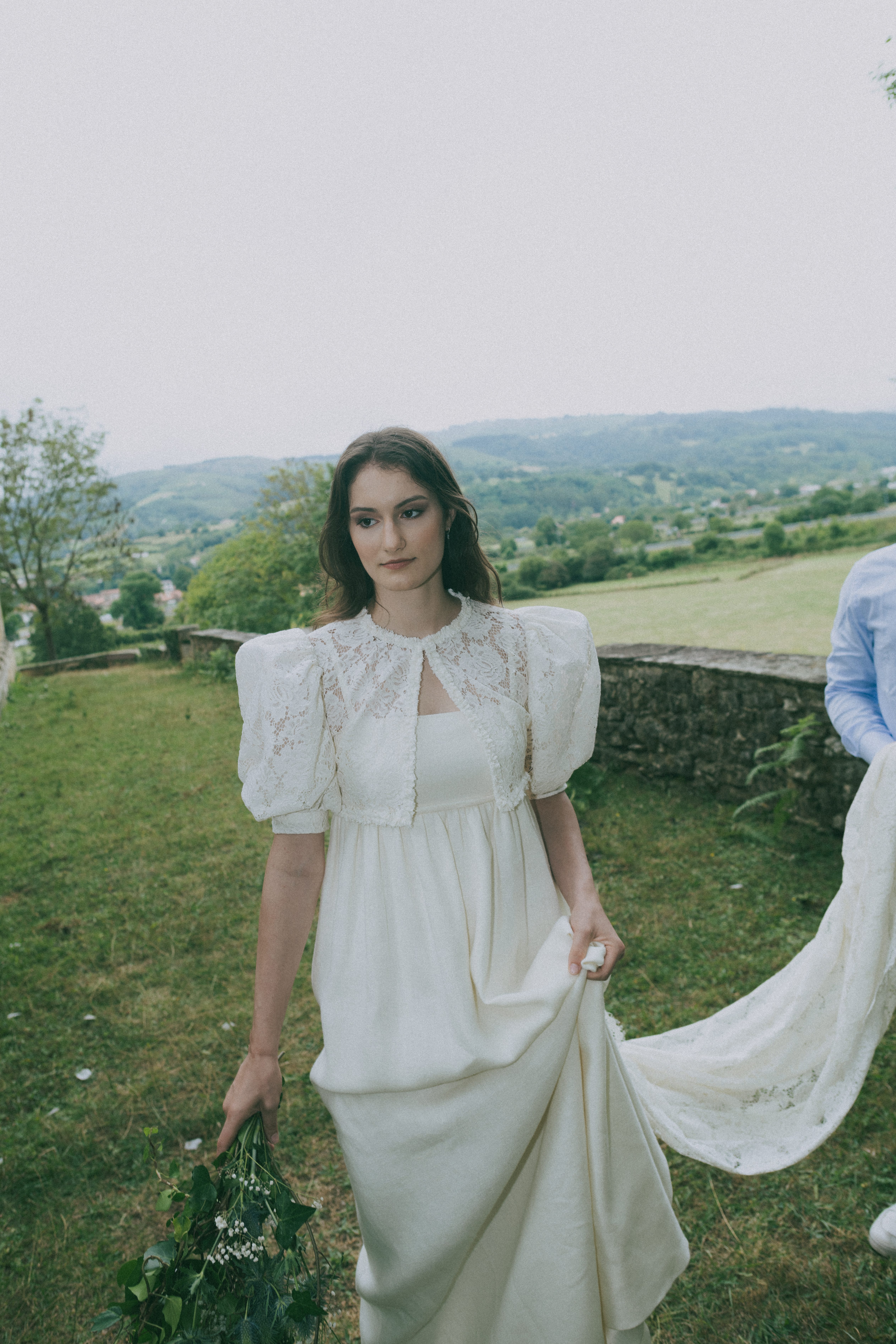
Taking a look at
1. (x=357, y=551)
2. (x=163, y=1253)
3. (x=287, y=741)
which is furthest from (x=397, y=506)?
(x=163, y=1253)

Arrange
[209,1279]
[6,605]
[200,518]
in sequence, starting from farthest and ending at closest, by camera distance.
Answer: [200,518] → [6,605] → [209,1279]

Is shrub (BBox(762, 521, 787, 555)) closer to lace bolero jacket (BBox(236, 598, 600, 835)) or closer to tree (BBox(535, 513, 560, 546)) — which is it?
→ tree (BBox(535, 513, 560, 546))

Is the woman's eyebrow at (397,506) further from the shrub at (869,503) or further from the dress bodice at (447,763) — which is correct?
the shrub at (869,503)

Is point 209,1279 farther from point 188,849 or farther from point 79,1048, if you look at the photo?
point 188,849

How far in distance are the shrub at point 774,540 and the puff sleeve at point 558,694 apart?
8.88m

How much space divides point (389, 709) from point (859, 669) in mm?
1529

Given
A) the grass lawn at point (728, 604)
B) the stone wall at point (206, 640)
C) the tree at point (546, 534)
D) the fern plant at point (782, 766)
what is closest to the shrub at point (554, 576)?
the grass lawn at point (728, 604)

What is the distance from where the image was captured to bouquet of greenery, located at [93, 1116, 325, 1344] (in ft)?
4.68

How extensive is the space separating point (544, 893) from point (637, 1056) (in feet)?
3.37

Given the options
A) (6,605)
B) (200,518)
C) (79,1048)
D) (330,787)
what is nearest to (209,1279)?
(330,787)

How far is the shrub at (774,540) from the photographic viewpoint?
9.88 metres

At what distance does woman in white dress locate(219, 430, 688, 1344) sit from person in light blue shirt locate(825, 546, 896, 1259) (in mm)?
1025

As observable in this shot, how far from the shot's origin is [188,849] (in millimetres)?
5457

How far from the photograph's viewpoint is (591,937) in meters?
1.67
